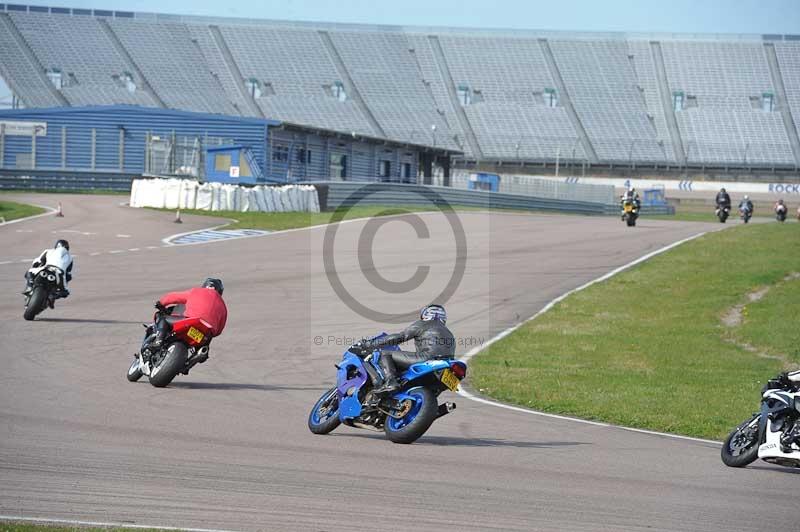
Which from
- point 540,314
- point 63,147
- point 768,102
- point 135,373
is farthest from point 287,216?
point 768,102

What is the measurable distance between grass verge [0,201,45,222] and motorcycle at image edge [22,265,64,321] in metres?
19.6

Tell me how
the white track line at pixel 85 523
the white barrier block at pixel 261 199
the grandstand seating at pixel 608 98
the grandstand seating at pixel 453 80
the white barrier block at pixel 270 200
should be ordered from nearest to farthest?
the white track line at pixel 85 523
the white barrier block at pixel 261 199
the white barrier block at pixel 270 200
the grandstand seating at pixel 453 80
the grandstand seating at pixel 608 98

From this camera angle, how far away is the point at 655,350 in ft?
61.8

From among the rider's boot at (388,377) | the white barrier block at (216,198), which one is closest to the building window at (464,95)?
the white barrier block at (216,198)

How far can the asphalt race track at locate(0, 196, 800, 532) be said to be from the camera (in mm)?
7469

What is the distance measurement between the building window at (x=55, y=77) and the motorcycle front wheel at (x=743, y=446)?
2778 inches

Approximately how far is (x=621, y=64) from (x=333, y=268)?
213 feet

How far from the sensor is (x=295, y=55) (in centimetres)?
8519

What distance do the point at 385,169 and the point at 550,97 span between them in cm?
2398

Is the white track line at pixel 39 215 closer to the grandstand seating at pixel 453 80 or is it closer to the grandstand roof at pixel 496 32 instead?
the grandstand seating at pixel 453 80

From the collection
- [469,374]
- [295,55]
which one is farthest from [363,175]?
[469,374]

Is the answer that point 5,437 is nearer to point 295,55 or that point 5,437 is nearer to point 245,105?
point 245,105

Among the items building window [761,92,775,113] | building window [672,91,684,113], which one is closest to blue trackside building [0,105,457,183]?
building window [672,91,684,113]

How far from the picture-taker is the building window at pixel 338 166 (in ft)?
203
